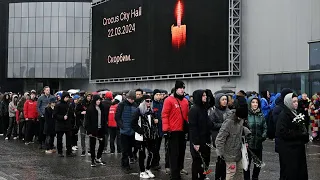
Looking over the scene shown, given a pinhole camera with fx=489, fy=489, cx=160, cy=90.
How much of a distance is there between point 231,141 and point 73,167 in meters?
5.73

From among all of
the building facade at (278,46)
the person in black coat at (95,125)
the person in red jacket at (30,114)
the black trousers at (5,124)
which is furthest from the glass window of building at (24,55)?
the person in black coat at (95,125)

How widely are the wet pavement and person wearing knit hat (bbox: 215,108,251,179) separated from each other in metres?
2.88

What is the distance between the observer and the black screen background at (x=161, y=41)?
1166 inches

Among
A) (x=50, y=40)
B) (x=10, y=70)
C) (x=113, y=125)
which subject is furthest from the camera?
(x=10, y=70)

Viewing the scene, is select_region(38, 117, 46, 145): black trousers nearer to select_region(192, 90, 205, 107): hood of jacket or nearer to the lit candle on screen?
select_region(192, 90, 205, 107): hood of jacket

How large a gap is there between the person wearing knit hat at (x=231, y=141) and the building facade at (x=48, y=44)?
52.2 m

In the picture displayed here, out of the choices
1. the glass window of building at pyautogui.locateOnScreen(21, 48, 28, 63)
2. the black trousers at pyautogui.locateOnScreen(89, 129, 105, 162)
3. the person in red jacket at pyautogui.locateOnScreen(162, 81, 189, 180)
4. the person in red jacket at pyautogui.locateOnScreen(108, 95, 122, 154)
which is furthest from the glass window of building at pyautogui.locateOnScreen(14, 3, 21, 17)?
the person in red jacket at pyautogui.locateOnScreen(162, 81, 189, 180)

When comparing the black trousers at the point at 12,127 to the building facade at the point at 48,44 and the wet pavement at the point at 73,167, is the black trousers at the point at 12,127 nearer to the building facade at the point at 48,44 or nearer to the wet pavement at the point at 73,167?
the wet pavement at the point at 73,167

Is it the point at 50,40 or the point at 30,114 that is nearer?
the point at 30,114

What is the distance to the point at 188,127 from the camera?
994cm

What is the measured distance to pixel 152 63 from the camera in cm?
3619

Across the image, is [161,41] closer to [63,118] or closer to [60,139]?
[60,139]

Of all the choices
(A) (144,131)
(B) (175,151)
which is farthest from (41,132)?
(B) (175,151)

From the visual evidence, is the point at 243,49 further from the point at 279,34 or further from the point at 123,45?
the point at 123,45
